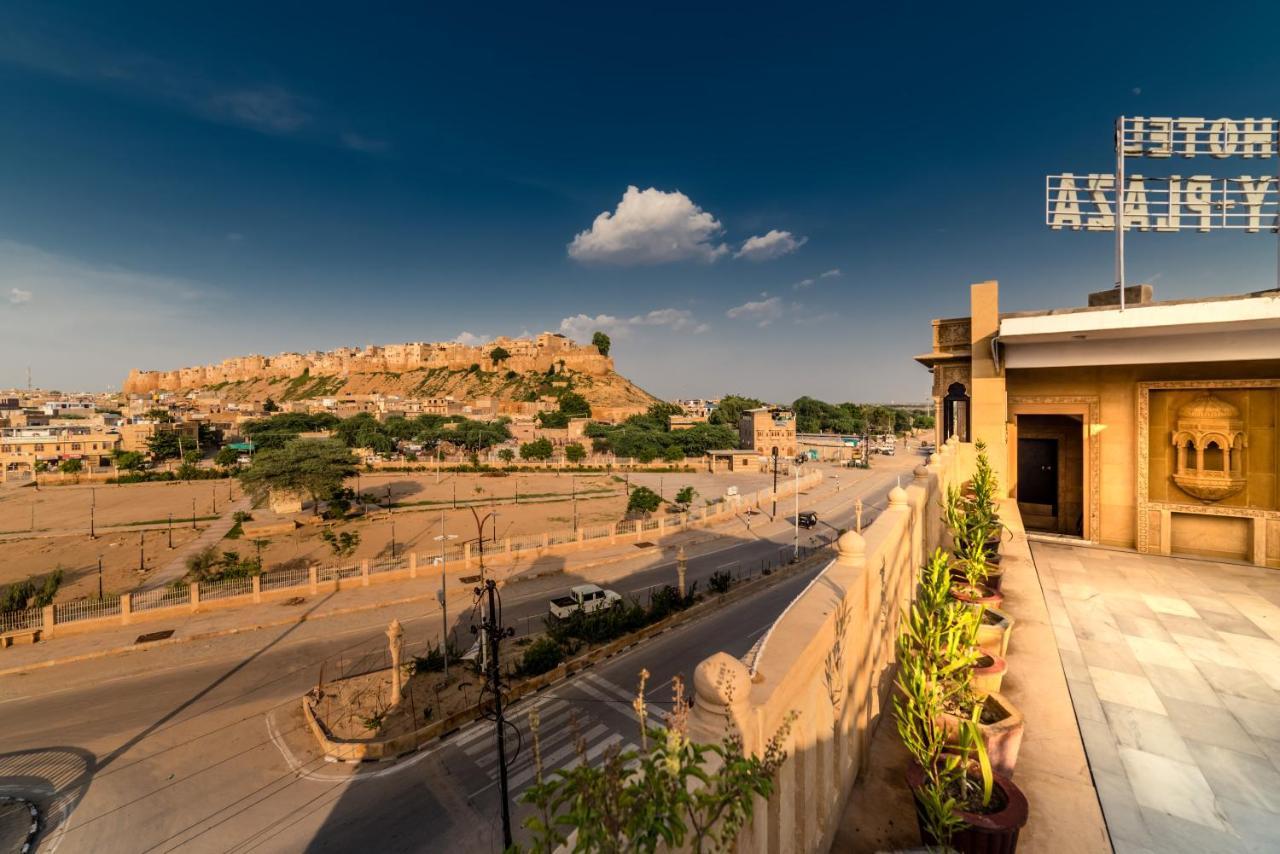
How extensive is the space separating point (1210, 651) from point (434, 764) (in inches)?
529

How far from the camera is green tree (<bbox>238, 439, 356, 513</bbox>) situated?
39.0 m

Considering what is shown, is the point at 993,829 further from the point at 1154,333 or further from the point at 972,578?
the point at 1154,333

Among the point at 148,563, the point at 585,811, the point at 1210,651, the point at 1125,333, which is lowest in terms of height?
the point at 148,563

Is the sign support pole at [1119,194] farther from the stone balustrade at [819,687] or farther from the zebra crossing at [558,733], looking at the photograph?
the zebra crossing at [558,733]

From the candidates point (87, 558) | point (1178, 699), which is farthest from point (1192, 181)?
point (87, 558)

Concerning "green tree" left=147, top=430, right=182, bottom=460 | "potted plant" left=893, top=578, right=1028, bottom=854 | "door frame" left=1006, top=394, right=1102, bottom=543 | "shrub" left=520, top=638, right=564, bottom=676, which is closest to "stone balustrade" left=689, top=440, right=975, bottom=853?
"potted plant" left=893, top=578, right=1028, bottom=854

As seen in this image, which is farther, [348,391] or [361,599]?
[348,391]

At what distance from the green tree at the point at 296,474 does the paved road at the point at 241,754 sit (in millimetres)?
24229

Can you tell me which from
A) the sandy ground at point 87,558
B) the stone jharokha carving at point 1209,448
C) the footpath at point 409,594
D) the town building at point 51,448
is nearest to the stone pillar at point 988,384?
the stone jharokha carving at point 1209,448

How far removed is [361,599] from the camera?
2112cm

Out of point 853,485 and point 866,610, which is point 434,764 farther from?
point 853,485

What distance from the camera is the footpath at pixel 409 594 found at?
17.0m

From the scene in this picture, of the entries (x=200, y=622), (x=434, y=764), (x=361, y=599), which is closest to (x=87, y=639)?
(x=200, y=622)

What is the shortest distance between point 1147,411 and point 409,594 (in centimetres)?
2443
